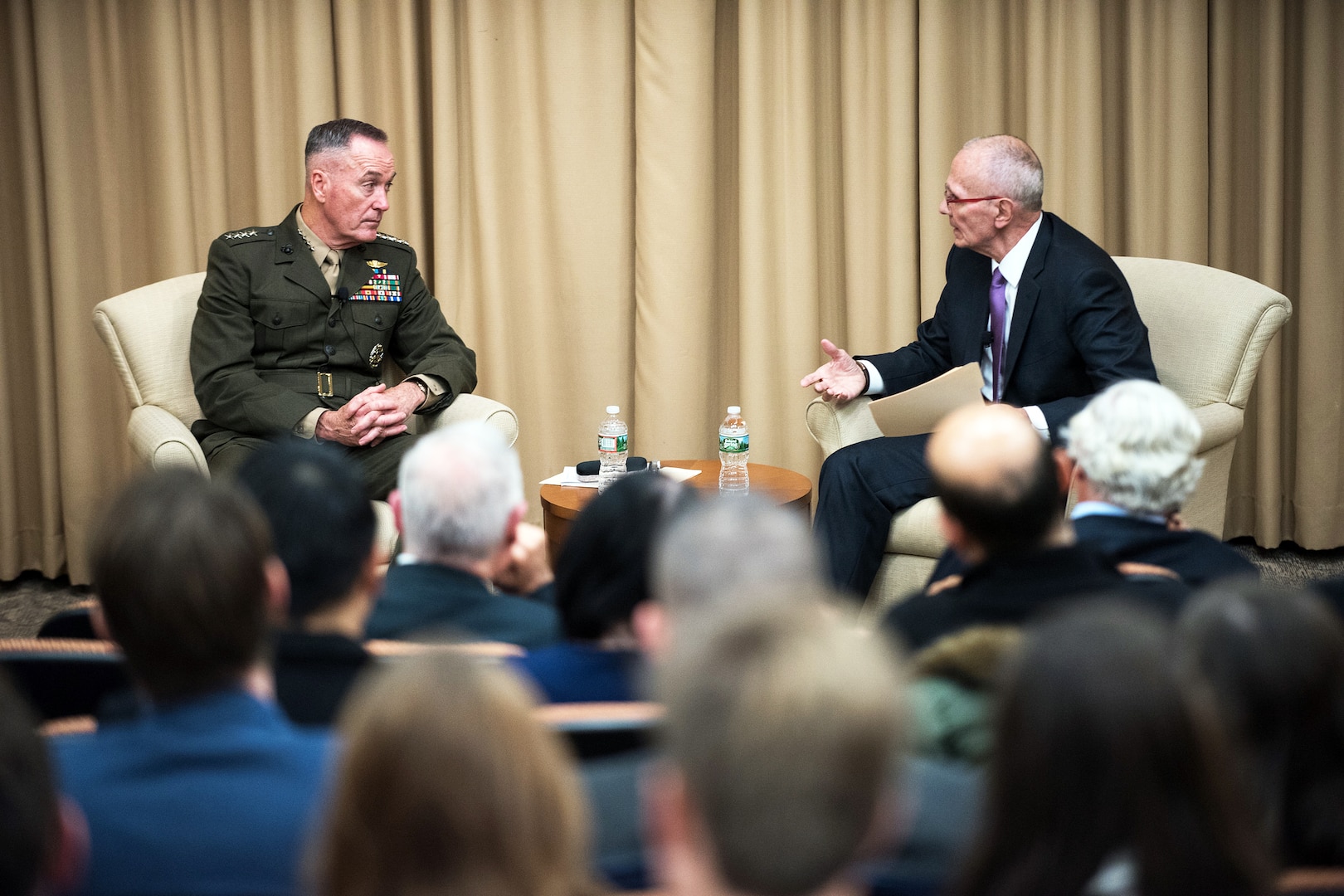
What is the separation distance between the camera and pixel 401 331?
13.6ft

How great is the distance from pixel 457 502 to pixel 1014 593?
2.65 feet

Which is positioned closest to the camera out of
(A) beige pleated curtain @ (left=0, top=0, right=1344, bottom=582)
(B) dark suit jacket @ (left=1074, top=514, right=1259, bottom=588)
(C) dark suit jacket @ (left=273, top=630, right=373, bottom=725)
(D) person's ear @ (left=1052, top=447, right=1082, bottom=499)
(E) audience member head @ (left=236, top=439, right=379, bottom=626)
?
(C) dark suit jacket @ (left=273, top=630, right=373, bottom=725)

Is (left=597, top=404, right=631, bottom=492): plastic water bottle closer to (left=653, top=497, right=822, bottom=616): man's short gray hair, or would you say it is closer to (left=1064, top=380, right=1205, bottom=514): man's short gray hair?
(left=1064, top=380, right=1205, bottom=514): man's short gray hair

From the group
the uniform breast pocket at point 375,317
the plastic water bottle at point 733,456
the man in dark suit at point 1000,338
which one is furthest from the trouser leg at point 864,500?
the uniform breast pocket at point 375,317

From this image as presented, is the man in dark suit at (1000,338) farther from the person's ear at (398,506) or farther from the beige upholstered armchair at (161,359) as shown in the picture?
the person's ear at (398,506)

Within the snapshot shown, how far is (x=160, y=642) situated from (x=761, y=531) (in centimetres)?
65

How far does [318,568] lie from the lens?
173cm

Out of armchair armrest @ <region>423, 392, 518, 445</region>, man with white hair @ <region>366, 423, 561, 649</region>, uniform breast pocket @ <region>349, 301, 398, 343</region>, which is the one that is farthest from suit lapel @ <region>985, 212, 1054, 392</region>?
man with white hair @ <region>366, 423, 561, 649</region>

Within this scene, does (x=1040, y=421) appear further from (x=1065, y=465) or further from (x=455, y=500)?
(x=455, y=500)

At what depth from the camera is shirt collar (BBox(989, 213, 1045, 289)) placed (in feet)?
12.7

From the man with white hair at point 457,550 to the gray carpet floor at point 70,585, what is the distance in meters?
2.71

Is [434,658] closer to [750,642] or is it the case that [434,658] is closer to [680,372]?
[750,642]

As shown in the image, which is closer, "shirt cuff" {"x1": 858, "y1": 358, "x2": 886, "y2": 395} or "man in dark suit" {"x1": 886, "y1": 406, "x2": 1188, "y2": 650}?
"man in dark suit" {"x1": 886, "y1": 406, "x2": 1188, "y2": 650}

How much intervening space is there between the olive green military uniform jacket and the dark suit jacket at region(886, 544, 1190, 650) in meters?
2.34
